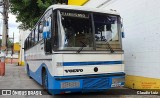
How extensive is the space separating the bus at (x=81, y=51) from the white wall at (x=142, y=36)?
144cm

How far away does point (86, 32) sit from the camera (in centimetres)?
893

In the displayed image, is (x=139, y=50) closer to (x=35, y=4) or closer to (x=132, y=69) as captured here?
(x=132, y=69)

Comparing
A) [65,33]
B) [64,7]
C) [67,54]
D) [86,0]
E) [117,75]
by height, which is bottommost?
[117,75]

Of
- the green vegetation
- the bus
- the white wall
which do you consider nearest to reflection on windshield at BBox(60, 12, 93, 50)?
the bus

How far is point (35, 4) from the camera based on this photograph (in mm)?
22062

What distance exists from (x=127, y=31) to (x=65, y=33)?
4301 millimetres

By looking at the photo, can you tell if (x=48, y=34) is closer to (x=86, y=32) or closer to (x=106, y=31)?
(x=86, y=32)

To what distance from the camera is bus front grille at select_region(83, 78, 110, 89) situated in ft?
28.6

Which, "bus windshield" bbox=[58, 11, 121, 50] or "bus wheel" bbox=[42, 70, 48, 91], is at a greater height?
"bus windshield" bbox=[58, 11, 121, 50]

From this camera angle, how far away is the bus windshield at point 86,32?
863 cm

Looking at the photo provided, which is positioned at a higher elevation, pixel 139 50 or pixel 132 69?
pixel 139 50

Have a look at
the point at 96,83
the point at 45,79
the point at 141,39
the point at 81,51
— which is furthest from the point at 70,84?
the point at 141,39

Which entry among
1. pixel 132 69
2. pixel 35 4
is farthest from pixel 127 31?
pixel 35 4

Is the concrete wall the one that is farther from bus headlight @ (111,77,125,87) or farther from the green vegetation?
the green vegetation
